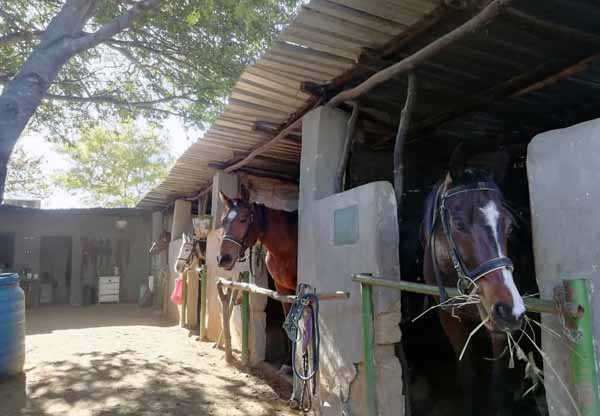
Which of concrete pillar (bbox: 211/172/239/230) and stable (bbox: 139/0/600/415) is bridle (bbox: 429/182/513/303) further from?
concrete pillar (bbox: 211/172/239/230)

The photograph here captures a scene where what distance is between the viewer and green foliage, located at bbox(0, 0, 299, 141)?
26.0 ft

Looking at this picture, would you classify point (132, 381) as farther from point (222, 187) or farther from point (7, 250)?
point (7, 250)

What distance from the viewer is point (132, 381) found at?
5184mm

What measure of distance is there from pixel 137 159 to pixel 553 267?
25.7m

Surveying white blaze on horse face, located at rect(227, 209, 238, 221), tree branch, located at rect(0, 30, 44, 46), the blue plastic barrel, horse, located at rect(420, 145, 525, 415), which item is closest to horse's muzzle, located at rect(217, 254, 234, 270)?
white blaze on horse face, located at rect(227, 209, 238, 221)

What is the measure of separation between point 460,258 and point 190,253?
7206 millimetres

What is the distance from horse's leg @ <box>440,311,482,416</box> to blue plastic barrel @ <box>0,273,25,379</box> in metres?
5.24

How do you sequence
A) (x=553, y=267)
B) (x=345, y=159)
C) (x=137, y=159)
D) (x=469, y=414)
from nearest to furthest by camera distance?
1. (x=553, y=267)
2. (x=469, y=414)
3. (x=345, y=159)
4. (x=137, y=159)

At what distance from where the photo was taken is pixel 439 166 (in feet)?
17.9

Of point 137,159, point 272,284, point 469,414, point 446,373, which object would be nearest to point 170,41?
point 272,284

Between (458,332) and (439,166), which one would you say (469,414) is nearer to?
(458,332)

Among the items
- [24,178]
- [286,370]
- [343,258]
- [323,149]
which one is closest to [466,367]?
[343,258]

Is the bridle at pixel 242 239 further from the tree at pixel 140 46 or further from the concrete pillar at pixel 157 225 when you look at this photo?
the concrete pillar at pixel 157 225

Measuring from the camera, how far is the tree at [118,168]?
957 inches
